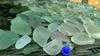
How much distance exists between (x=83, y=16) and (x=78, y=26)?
60 mm

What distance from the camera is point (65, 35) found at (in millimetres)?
532

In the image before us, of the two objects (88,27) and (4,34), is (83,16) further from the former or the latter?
(4,34)

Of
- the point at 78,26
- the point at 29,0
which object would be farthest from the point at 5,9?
the point at 78,26

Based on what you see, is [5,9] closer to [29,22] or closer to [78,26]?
[29,22]

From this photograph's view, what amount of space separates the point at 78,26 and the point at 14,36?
16 cm

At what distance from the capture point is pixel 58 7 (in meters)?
0.62

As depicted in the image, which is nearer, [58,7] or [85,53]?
[85,53]

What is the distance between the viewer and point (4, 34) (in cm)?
52

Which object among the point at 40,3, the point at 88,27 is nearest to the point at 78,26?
the point at 88,27

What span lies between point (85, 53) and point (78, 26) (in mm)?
76

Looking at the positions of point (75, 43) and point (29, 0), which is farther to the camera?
point (29, 0)

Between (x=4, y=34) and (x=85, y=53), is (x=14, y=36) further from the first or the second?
(x=85, y=53)

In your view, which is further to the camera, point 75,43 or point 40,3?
point 40,3

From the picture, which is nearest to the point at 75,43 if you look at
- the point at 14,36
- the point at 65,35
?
the point at 65,35
